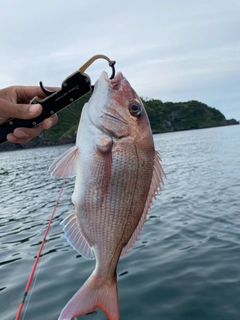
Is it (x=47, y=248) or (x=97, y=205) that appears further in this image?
(x=47, y=248)

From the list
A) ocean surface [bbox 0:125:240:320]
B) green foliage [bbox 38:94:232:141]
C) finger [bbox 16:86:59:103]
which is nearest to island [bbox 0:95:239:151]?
green foliage [bbox 38:94:232:141]

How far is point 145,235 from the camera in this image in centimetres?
906

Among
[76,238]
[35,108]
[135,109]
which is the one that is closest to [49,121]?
[35,108]

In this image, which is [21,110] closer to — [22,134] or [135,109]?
[22,134]

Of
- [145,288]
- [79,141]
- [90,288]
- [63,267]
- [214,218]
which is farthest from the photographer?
[214,218]

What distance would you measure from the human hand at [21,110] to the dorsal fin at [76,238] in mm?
918

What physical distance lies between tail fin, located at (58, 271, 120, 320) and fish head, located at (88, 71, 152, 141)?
1.02 meters

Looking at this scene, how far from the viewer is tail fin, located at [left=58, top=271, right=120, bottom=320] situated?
81.0 inches

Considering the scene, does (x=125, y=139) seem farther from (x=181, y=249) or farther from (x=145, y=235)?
(x=145, y=235)

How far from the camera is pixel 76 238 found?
92.5 inches

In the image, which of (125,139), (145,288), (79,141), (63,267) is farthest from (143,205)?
(63,267)

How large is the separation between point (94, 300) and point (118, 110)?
4.30 feet

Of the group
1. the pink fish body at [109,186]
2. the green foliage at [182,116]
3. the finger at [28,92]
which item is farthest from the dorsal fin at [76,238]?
the green foliage at [182,116]

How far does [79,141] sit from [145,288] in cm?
454
